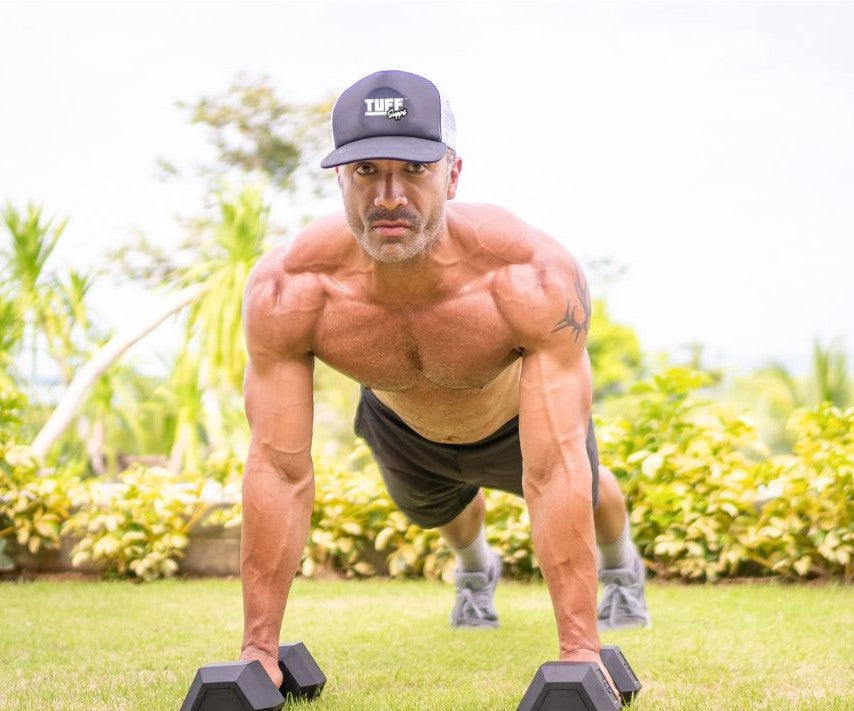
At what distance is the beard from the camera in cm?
246

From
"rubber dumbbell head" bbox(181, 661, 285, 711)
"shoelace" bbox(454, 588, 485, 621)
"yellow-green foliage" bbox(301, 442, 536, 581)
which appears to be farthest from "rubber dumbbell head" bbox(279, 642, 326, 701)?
"yellow-green foliage" bbox(301, 442, 536, 581)

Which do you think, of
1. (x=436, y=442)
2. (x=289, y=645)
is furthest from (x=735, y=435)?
(x=289, y=645)

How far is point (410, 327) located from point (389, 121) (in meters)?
0.56

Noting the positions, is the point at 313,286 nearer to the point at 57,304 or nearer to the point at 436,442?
the point at 436,442

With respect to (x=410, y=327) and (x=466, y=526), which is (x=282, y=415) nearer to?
(x=410, y=327)

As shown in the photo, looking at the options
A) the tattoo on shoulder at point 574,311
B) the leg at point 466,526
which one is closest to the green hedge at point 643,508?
the leg at point 466,526

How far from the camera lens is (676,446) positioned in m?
5.75

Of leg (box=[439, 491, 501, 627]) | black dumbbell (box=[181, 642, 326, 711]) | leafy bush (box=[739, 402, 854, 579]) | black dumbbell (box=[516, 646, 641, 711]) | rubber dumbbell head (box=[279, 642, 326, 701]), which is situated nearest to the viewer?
black dumbbell (box=[516, 646, 641, 711])

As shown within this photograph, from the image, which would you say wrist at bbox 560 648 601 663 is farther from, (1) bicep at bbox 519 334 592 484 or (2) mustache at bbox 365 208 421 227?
(2) mustache at bbox 365 208 421 227

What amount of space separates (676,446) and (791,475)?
606 mm

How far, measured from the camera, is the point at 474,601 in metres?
4.16

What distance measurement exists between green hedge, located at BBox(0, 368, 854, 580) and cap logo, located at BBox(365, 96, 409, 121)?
136 inches

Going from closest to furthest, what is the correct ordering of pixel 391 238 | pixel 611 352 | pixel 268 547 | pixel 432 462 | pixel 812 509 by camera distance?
1. pixel 391 238
2. pixel 268 547
3. pixel 432 462
4. pixel 812 509
5. pixel 611 352

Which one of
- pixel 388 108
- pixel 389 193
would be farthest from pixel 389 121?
pixel 389 193
